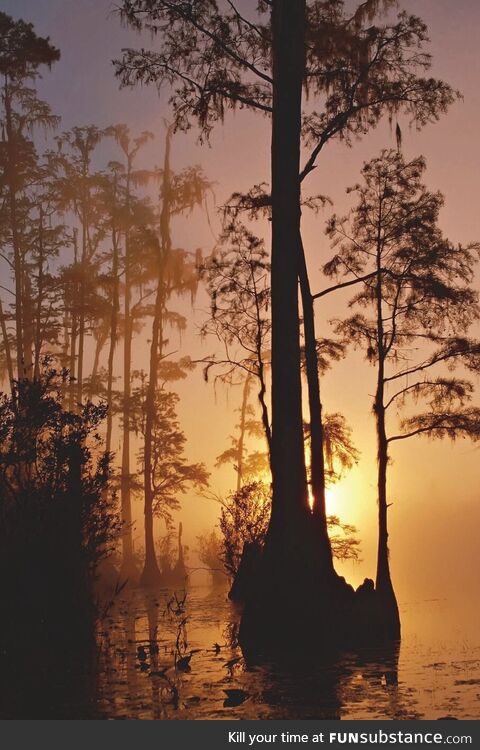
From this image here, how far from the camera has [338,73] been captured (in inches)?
696

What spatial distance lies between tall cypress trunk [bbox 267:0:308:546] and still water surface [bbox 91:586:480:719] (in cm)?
278

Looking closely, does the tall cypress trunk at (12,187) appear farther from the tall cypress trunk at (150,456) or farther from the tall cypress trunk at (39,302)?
the tall cypress trunk at (150,456)

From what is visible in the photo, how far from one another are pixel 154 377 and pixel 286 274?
2405 cm

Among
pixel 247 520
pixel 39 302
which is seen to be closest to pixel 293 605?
pixel 247 520

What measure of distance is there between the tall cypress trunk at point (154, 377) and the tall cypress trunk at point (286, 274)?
2288 cm

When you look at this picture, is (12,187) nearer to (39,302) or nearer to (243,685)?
(39,302)

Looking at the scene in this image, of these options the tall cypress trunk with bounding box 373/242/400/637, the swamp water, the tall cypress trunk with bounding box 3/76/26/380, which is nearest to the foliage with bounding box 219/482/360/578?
the tall cypress trunk with bounding box 373/242/400/637

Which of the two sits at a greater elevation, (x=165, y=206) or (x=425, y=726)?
(x=165, y=206)

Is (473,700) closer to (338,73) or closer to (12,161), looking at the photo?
(338,73)

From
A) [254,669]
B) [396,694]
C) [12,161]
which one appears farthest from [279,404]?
[12,161]

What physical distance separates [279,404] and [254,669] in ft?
15.8

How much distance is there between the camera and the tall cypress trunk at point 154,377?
120 ft

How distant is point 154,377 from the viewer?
38.5 metres

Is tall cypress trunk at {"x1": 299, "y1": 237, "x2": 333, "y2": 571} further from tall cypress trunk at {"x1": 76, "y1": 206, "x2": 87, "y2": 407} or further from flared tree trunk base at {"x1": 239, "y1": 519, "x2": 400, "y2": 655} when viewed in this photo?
tall cypress trunk at {"x1": 76, "y1": 206, "x2": 87, "y2": 407}
